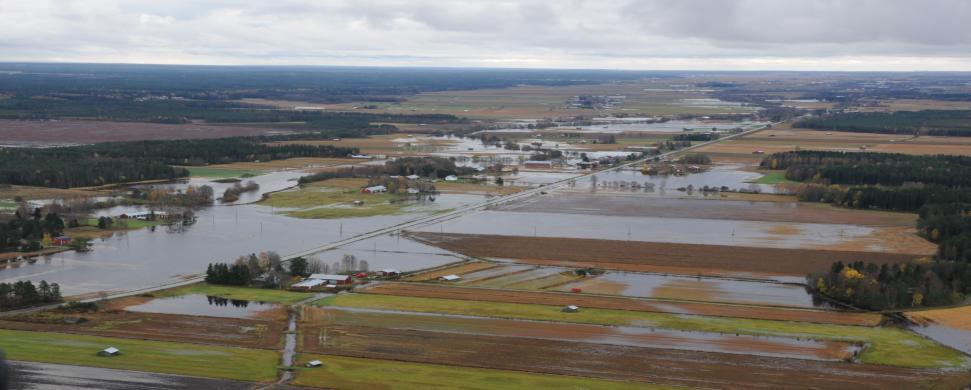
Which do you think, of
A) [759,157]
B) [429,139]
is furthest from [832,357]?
[429,139]

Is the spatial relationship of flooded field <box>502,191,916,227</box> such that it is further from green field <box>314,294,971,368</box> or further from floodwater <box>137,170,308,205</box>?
green field <box>314,294,971,368</box>

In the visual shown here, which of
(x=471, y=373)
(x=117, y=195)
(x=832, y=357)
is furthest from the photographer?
(x=117, y=195)

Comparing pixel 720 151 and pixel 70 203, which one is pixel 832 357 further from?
pixel 720 151

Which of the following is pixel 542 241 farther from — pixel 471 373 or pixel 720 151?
pixel 720 151

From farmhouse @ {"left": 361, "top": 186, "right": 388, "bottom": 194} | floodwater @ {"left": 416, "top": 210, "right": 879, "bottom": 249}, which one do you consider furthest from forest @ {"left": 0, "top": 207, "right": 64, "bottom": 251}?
farmhouse @ {"left": 361, "top": 186, "right": 388, "bottom": 194}

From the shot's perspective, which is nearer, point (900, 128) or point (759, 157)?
point (759, 157)

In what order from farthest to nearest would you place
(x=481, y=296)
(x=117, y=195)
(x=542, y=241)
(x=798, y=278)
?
1. (x=117, y=195)
2. (x=542, y=241)
3. (x=798, y=278)
4. (x=481, y=296)

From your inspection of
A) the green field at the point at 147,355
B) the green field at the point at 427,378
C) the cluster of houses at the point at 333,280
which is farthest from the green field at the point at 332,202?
the green field at the point at 427,378
